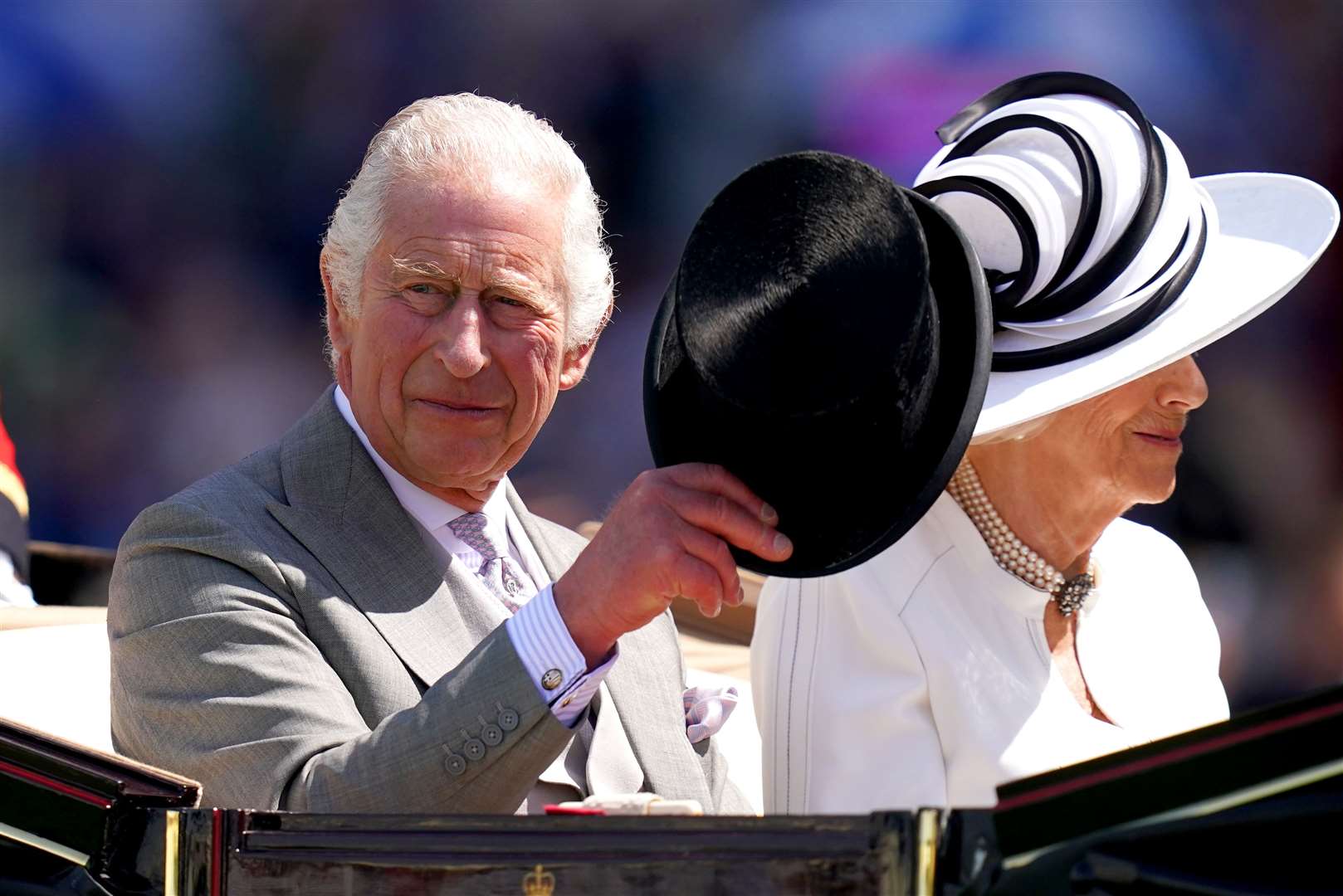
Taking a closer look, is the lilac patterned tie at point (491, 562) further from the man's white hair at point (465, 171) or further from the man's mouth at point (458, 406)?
the man's white hair at point (465, 171)

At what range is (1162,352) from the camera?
193cm

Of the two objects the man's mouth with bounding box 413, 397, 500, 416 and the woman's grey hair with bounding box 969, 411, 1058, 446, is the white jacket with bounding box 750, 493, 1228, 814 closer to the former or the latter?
the woman's grey hair with bounding box 969, 411, 1058, 446

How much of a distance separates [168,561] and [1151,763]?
55.3 inches

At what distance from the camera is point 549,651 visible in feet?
5.57

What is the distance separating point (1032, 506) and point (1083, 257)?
328mm

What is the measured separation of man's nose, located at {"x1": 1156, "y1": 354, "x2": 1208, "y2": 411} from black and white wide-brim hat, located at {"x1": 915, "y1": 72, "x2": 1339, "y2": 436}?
0.24 feet

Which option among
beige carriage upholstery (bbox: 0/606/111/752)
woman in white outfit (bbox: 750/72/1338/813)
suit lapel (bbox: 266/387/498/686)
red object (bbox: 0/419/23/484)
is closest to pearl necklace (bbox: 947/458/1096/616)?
woman in white outfit (bbox: 750/72/1338/813)

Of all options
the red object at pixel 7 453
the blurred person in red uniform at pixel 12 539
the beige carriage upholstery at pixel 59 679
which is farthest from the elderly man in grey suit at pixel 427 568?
the red object at pixel 7 453

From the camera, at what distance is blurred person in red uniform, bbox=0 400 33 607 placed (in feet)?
11.6

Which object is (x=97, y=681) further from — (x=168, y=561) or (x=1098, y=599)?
(x=1098, y=599)

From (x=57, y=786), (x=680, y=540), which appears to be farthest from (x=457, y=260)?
(x=57, y=786)

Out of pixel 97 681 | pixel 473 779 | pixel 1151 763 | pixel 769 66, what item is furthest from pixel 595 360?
pixel 1151 763

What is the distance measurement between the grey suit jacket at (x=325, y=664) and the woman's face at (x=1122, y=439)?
0.74 meters

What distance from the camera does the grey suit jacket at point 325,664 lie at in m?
1.75
